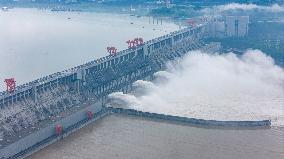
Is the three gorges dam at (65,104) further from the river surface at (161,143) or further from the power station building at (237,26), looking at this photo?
the power station building at (237,26)

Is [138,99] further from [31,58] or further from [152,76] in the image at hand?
[31,58]

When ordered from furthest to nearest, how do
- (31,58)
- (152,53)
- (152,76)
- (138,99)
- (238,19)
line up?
(238,19) → (31,58) → (152,53) → (152,76) → (138,99)

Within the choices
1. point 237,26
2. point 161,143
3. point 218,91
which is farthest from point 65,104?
point 237,26

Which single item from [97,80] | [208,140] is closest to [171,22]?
[97,80]

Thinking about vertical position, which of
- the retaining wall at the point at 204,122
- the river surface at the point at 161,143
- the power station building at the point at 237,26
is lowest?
the river surface at the point at 161,143

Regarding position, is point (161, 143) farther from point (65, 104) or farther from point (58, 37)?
point (58, 37)

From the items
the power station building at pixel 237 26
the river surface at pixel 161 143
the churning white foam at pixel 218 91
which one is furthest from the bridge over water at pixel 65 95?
the power station building at pixel 237 26

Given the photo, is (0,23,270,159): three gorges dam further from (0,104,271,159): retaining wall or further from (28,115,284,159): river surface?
(28,115,284,159): river surface
